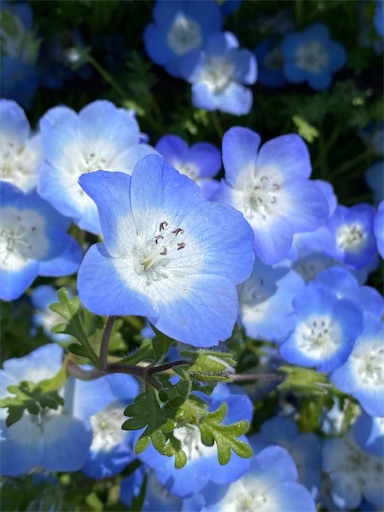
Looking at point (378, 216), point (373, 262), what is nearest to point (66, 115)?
point (378, 216)

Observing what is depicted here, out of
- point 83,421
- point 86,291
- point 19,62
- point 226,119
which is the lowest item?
point 83,421

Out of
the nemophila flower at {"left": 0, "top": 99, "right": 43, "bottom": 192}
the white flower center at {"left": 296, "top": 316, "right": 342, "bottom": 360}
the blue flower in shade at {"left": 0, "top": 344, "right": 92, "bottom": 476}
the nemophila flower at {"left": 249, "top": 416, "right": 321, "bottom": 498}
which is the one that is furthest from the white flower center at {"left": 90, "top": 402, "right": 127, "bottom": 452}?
the nemophila flower at {"left": 0, "top": 99, "right": 43, "bottom": 192}

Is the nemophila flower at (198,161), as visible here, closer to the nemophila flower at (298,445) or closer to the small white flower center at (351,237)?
the small white flower center at (351,237)

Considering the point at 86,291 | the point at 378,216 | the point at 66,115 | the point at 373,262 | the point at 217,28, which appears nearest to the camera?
the point at 86,291

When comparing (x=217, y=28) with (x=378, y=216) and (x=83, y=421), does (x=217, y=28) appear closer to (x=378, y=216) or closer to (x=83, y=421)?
(x=378, y=216)

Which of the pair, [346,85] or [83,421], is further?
[346,85]

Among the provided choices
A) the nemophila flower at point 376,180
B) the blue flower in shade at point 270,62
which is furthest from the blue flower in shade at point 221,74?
the nemophila flower at point 376,180

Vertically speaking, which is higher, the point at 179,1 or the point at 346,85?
the point at 179,1
